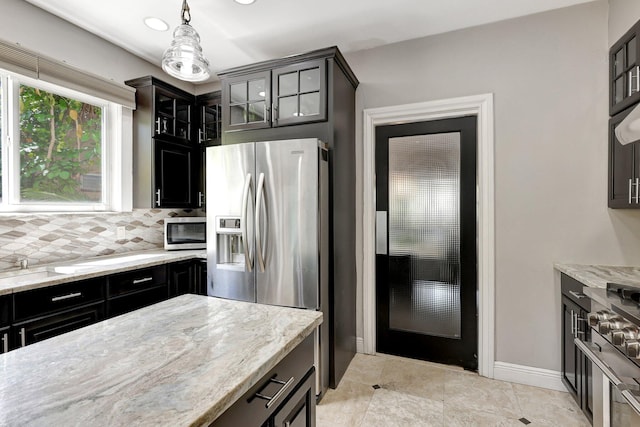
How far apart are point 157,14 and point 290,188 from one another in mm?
1768

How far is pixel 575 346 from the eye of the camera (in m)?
1.92

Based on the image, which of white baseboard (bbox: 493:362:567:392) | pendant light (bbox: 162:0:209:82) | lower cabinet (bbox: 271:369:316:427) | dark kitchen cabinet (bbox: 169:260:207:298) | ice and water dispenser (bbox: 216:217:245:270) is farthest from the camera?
dark kitchen cabinet (bbox: 169:260:207:298)

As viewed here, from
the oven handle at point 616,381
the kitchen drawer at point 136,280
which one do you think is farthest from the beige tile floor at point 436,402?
→ the kitchen drawer at point 136,280

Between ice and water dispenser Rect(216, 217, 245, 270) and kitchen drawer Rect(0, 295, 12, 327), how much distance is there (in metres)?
1.20

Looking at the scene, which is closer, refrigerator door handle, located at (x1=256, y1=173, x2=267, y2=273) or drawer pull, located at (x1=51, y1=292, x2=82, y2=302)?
drawer pull, located at (x1=51, y1=292, x2=82, y2=302)

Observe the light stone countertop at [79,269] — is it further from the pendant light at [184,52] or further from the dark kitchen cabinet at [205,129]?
the pendant light at [184,52]

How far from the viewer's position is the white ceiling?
2.26 m

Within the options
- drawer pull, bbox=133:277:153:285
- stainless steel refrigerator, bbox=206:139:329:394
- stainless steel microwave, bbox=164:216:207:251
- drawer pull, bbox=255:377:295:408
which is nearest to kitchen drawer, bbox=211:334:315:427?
drawer pull, bbox=255:377:295:408

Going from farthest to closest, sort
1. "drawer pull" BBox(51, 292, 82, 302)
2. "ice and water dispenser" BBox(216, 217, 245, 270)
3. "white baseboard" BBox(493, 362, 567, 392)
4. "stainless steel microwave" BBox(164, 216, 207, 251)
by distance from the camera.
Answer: "stainless steel microwave" BBox(164, 216, 207, 251), "ice and water dispenser" BBox(216, 217, 245, 270), "white baseboard" BBox(493, 362, 567, 392), "drawer pull" BBox(51, 292, 82, 302)

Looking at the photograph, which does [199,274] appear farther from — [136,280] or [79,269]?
[79,269]

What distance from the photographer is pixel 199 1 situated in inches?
87.5

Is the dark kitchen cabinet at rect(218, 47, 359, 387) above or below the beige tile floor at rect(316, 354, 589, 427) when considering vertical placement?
above

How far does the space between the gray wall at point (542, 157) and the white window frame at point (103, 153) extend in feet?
10.0

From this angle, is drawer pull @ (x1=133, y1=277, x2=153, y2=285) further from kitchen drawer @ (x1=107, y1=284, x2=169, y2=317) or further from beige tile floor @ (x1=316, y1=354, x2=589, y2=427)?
beige tile floor @ (x1=316, y1=354, x2=589, y2=427)
